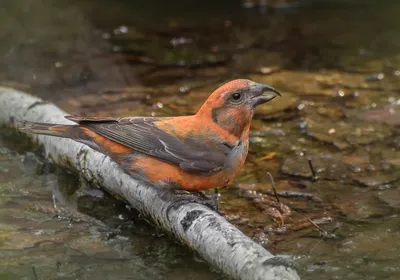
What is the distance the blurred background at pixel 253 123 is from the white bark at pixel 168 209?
0.55ft

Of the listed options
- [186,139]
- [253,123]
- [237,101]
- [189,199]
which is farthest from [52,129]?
[253,123]

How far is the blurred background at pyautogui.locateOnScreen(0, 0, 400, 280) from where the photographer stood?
16.3 ft

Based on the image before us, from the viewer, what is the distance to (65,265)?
4781mm

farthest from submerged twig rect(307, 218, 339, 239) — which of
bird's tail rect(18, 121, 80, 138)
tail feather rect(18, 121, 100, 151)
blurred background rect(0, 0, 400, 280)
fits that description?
bird's tail rect(18, 121, 80, 138)

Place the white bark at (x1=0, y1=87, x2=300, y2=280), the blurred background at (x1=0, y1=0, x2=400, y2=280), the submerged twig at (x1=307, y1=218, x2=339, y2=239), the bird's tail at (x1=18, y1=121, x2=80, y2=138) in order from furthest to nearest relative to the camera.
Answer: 1. the bird's tail at (x1=18, y1=121, x2=80, y2=138)
2. the submerged twig at (x1=307, y1=218, x2=339, y2=239)
3. the blurred background at (x1=0, y1=0, x2=400, y2=280)
4. the white bark at (x1=0, y1=87, x2=300, y2=280)

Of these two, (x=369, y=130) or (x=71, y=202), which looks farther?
(x=369, y=130)

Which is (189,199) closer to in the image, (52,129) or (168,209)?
(168,209)

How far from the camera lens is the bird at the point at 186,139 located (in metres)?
5.07

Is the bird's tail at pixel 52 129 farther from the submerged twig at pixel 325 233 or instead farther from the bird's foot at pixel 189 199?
the submerged twig at pixel 325 233

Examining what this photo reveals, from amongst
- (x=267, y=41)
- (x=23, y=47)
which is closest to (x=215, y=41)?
(x=267, y=41)

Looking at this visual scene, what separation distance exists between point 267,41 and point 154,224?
522 cm

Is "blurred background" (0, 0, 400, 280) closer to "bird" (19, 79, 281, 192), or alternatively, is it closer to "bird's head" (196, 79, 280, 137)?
"bird" (19, 79, 281, 192)

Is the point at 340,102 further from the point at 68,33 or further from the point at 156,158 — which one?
the point at 68,33

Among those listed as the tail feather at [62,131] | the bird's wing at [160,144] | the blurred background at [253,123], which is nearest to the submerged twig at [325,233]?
the blurred background at [253,123]
